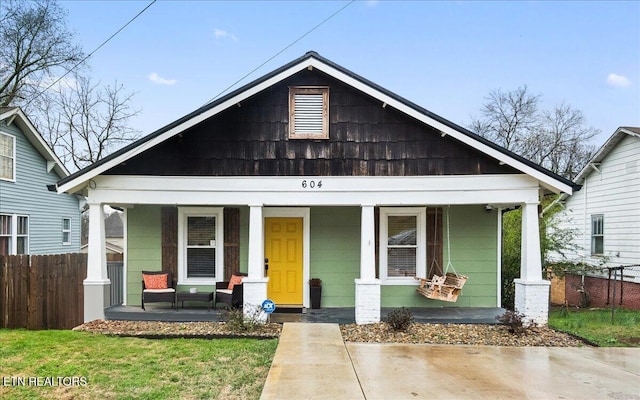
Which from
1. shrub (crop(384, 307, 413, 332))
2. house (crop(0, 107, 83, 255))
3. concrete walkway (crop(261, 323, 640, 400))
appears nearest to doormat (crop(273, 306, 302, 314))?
concrete walkway (crop(261, 323, 640, 400))

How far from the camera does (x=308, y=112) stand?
8797mm

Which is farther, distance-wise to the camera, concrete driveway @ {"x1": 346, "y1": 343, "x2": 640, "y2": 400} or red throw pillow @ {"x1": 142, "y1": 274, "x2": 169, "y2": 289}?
red throw pillow @ {"x1": 142, "y1": 274, "x2": 169, "y2": 289}

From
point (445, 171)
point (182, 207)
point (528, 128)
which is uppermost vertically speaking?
point (528, 128)

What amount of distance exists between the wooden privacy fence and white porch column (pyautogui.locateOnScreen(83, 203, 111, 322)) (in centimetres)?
48

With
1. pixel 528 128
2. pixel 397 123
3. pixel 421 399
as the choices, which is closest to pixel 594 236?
pixel 397 123

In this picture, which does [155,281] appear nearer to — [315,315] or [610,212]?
[315,315]

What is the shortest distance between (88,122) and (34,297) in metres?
21.1

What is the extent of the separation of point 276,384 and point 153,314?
A: 188 inches

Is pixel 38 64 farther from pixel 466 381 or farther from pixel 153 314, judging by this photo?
pixel 466 381

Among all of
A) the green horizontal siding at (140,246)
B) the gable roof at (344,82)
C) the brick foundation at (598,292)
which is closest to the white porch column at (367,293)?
the gable roof at (344,82)

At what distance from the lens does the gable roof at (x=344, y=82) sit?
27.5ft

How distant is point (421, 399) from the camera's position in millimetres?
4906

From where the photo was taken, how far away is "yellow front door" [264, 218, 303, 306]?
998cm

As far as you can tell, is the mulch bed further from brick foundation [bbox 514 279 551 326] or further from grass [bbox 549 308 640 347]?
grass [bbox 549 308 640 347]
